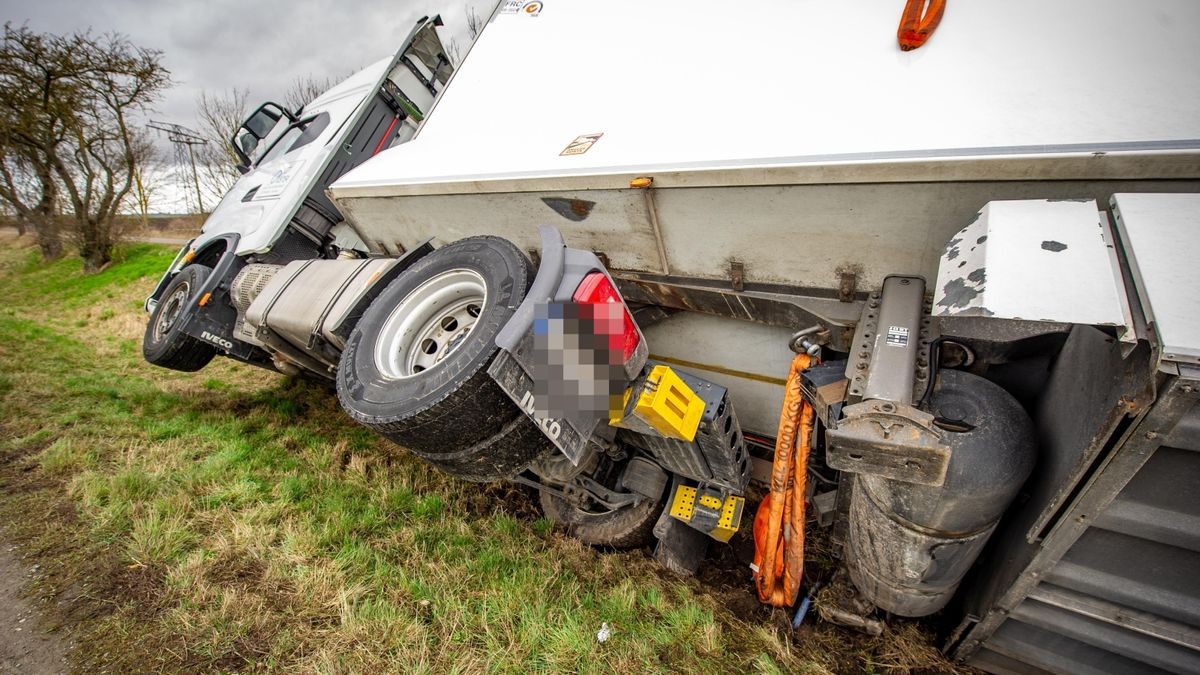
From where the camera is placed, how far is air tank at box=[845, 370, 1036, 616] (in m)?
1.52

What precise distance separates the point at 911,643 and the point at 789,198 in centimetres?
178

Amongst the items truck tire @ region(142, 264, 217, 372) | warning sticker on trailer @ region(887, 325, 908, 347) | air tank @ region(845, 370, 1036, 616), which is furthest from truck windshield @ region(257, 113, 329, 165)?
air tank @ region(845, 370, 1036, 616)

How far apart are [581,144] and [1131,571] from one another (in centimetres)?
241

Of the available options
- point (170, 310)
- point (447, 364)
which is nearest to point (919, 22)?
point (447, 364)

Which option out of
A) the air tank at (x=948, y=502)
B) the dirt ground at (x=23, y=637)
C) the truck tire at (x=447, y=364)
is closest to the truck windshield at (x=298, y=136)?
the truck tire at (x=447, y=364)

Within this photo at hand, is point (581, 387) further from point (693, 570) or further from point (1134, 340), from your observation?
point (1134, 340)

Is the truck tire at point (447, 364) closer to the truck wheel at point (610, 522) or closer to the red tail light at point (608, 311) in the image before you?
the red tail light at point (608, 311)

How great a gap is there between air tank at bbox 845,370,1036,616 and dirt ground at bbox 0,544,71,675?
10.1 ft

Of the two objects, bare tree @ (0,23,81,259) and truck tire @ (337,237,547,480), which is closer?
truck tire @ (337,237,547,480)

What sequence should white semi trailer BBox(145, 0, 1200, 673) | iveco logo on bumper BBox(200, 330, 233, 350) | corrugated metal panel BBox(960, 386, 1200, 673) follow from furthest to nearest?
iveco logo on bumper BBox(200, 330, 233, 350) → white semi trailer BBox(145, 0, 1200, 673) → corrugated metal panel BBox(960, 386, 1200, 673)

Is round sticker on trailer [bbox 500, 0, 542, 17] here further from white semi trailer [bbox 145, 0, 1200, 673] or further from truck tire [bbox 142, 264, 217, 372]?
truck tire [bbox 142, 264, 217, 372]

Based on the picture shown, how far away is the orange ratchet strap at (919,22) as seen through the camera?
1.85m

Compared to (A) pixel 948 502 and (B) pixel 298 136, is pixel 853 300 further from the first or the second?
(B) pixel 298 136

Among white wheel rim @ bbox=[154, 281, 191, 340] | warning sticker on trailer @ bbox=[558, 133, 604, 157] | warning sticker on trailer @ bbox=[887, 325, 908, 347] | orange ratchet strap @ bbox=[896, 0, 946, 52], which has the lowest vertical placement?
white wheel rim @ bbox=[154, 281, 191, 340]
